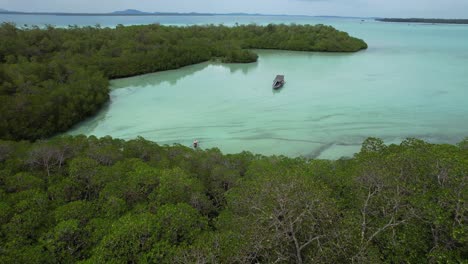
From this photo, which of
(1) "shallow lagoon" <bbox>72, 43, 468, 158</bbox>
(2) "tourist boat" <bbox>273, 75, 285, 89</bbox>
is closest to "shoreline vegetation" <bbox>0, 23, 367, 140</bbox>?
(1) "shallow lagoon" <bbox>72, 43, 468, 158</bbox>

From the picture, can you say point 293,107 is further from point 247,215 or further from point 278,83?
point 247,215

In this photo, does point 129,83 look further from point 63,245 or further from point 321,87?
point 63,245

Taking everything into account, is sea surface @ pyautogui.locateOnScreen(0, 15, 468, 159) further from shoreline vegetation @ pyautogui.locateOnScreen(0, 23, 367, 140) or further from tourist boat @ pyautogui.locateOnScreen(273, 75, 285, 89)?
shoreline vegetation @ pyautogui.locateOnScreen(0, 23, 367, 140)

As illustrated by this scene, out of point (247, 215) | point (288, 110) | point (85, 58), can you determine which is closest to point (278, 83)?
point (288, 110)

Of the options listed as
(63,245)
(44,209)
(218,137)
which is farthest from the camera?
Result: (218,137)

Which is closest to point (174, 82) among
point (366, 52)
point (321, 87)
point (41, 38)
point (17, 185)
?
point (321, 87)

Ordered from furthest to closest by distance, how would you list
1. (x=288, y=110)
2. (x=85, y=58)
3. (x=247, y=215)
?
(x=85, y=58)
(x=288, y=110)
(x=247, y=215)

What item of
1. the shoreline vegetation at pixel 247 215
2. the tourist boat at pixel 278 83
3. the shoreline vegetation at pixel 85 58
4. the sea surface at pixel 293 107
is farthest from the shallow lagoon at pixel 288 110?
the shoreline vegetation at pixel 247 215

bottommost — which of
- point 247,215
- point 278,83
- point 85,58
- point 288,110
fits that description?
point 288,110
